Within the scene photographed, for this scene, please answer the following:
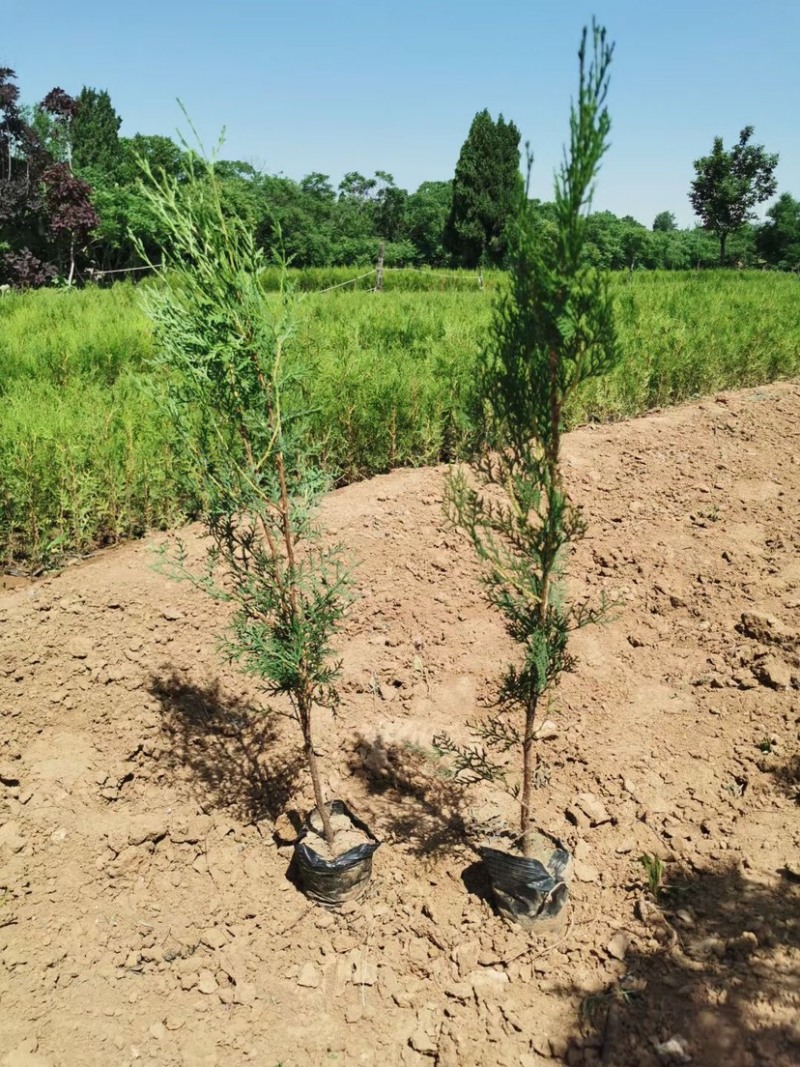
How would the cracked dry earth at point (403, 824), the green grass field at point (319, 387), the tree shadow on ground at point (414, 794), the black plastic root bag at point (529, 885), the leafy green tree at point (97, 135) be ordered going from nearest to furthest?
the cracked dry earth at point (403, 824) < the black plastic root bag at point (529, 885) < the tree shadow on ground at point (414, 794) < the green grass field at point (319, 387) < the leafy green tree at point (97, 135)

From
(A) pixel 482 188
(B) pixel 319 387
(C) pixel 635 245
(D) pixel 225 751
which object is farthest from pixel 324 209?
(D) pixel 225 751

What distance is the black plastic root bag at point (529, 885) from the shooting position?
3246 mm

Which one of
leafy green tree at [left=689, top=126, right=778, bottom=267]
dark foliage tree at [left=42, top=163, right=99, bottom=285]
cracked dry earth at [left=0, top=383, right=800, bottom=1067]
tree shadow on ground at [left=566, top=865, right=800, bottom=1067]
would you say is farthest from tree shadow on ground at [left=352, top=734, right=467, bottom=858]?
leafy green tree at [left=689, top=126, right=778, bottom=267]

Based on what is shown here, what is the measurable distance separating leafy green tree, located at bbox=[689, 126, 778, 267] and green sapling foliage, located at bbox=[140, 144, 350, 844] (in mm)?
33268

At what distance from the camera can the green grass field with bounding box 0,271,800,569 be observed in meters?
5.43

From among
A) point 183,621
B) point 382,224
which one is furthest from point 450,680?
point 382,224

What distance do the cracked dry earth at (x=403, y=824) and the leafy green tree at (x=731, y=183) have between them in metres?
30.1

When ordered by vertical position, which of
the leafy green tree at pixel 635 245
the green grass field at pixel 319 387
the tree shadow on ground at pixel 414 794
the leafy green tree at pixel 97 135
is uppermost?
the leafy green tree at pixel 97 135

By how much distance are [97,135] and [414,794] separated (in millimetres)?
48767

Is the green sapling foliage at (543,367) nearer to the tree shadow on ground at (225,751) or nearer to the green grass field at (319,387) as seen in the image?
the green grass field at (319,387)

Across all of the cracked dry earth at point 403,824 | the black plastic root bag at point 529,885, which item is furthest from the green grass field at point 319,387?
the black plastic root bag at point 529,885

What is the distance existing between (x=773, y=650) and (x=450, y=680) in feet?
6.93

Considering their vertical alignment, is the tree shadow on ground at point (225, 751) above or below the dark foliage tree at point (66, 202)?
below

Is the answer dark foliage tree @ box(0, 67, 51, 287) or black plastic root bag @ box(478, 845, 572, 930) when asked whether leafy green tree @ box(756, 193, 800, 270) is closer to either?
dark foliage tree @ box(0, 67, 51, 287)
